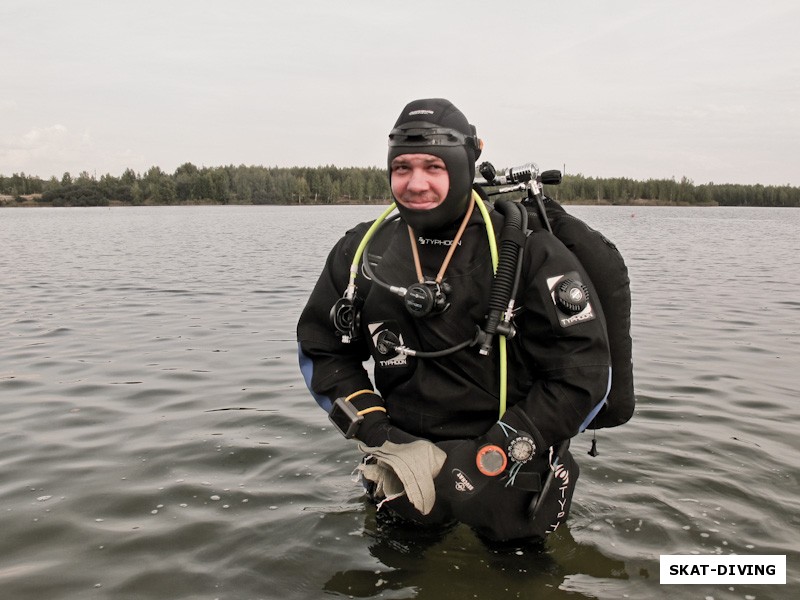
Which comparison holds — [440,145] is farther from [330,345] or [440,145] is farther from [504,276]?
[330,345]

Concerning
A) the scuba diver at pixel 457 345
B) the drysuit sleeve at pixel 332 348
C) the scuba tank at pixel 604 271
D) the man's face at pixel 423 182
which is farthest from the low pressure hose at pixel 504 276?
the drysuit sleeve at pixel 332 348

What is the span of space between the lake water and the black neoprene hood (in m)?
1.72

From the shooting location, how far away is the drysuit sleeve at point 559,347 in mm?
2938

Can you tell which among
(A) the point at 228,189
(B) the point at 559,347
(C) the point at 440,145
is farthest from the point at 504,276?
(A) the point at 228,189

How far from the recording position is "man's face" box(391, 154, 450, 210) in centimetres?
313

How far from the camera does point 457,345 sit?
3164 millimetres

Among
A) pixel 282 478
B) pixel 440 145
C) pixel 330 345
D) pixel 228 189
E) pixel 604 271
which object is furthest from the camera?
pixel 228 189

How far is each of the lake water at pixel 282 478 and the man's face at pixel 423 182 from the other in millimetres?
1794

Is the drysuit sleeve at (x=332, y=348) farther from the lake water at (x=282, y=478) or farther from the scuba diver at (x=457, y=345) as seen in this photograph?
the lake water at (x=282, y=478)

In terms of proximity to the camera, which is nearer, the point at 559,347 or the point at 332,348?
the point at 559,347

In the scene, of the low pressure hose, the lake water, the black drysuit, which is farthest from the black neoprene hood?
the lake water

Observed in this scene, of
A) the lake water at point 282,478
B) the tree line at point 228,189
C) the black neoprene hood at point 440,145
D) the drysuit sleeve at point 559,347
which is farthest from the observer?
the tree line at point 228,189

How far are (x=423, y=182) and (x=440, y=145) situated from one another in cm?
18

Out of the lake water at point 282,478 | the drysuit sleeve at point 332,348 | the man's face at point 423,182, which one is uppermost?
the man's face at point 423,182
